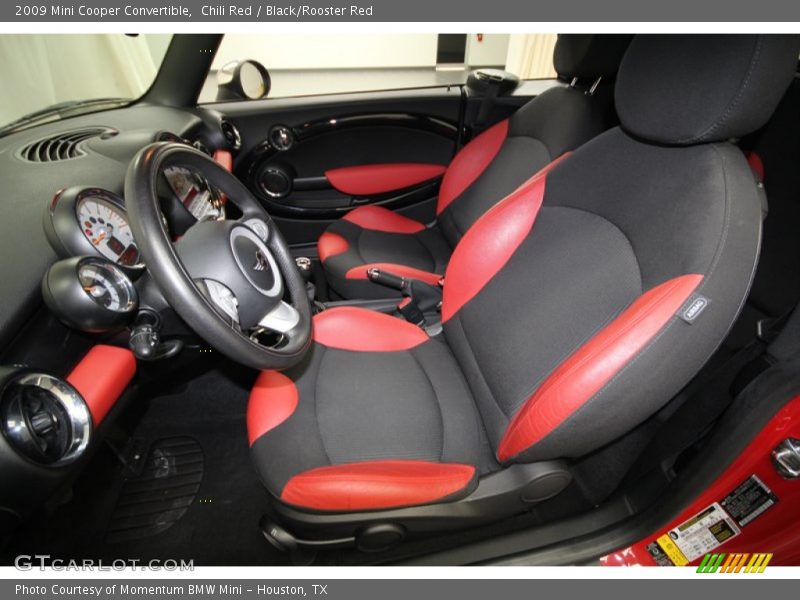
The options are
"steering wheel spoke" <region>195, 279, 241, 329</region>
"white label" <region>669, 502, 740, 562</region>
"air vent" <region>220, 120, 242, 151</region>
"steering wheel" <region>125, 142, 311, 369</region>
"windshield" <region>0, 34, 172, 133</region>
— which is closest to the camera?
"steering wheel" <region>125, 142, 311, 369</region>

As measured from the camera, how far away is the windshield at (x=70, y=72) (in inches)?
49.8

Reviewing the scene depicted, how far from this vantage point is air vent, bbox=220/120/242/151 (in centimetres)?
137

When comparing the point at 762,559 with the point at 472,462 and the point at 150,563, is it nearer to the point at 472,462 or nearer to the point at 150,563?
the point at 472,462

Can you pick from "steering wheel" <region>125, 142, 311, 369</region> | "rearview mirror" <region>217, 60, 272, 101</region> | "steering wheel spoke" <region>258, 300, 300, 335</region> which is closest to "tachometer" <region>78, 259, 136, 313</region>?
"steering wheel" <region>125, 142, 311, 369</region>

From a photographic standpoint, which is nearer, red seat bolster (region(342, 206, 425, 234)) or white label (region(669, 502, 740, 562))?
white label (region(669, 502, 740, 562))

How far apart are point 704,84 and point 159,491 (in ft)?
5.04

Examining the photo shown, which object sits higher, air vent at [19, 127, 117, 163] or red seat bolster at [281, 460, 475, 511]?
air vent at [19, 127, 117, 163]

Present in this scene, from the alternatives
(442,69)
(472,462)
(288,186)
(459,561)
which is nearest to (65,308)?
(472,462)

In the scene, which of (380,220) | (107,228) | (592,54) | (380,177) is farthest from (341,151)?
(107,228)

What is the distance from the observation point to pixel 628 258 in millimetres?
744

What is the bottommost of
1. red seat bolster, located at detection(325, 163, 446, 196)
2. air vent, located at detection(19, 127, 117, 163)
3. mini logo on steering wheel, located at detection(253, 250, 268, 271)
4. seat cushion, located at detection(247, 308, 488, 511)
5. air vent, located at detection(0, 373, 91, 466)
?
seat cushion, located at detection(247, 308, 488, 511)

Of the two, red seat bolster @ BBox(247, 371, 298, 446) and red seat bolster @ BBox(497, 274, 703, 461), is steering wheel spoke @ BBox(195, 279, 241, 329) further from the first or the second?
red seat bolster @ BBox(497, 274, 703, 461)

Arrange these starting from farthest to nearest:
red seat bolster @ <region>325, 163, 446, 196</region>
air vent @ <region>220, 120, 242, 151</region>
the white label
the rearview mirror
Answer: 1. red seat bolster @ <region>325, 163, 446, 196</region>
2. the rearview mirror
3. air vent @ <region>220, 120, 242, 151</region>
4. the white label

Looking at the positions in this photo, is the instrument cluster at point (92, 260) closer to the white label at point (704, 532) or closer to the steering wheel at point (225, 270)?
the steering wheel at point (225, 270)
